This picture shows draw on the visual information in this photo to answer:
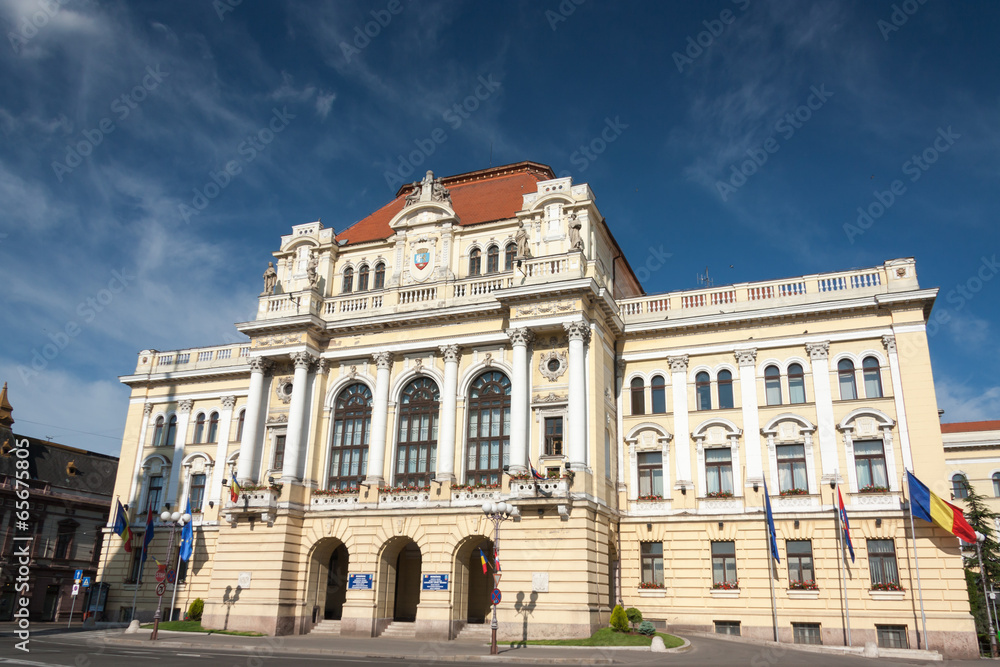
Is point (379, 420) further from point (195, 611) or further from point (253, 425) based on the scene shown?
point (195, 611)

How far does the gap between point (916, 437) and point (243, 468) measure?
Result: 32994 millimetres

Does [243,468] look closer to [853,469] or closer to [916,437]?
[853,469]

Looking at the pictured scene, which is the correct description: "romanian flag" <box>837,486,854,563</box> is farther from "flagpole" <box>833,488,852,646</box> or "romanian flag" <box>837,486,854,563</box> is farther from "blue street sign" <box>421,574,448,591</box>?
"blue street sign" <box>421,574,448,591</box>

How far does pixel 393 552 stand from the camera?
37000mm

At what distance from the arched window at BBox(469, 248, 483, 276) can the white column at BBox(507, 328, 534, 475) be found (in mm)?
6234

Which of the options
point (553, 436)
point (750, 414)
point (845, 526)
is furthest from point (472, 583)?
point (845, 526)

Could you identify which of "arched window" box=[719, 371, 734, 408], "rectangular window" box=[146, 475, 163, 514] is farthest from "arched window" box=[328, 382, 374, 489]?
"arched window" box=[719, 371, 734, 408]

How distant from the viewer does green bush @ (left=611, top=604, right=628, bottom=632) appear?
30.3 meters

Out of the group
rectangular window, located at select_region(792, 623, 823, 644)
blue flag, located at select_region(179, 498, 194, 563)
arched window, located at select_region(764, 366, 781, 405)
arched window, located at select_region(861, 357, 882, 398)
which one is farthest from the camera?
blue flag, located at select_region(179, 498, 194, 563)

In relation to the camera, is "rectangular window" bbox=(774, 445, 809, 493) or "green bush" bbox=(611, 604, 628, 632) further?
"rectangular window" bbox=(774, 445, 809, 493)

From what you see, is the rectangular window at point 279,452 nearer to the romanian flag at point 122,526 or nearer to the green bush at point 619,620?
the romanian flag at point 122,526

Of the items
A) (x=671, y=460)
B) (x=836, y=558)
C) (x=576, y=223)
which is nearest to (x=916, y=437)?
(x=836, y=558)

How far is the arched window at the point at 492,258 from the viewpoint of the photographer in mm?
41344

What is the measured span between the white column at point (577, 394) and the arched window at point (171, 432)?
94.2 feet
